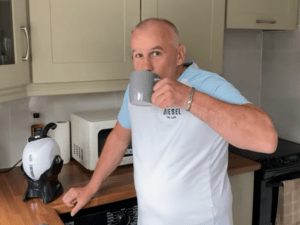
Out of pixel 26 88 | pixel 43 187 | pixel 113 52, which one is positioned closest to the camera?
pixel 43 187

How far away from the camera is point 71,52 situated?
5.18 feet

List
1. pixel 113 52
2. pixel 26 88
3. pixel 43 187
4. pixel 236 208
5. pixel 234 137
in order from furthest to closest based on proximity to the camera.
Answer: pixel 236 208 < pixel 113 52 < pixel 26 88 < pixel 43 187 < pixel 234 137

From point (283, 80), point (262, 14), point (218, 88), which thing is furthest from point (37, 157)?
point (283, 80)

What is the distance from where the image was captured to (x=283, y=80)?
248 cm

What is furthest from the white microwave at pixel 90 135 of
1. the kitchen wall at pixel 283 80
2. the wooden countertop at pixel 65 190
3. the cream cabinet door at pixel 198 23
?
the kitchen wall at pixel 283 80

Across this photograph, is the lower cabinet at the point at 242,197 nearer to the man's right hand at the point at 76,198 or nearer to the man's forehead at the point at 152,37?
the man's right hand at the point at 76,198

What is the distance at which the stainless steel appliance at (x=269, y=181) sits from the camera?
6.32 feet

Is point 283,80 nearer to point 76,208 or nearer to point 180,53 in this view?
point 180,53

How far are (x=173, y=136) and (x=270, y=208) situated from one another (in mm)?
988

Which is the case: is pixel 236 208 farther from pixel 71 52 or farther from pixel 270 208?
pixel 71 52

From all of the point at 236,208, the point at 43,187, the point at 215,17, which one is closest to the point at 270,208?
the point at 236,208

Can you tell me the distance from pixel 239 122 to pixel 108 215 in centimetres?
81

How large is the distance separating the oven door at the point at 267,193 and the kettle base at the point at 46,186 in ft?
3.54

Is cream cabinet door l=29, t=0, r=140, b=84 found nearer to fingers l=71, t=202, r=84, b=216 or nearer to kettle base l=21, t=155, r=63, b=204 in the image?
kettle base l=21, t=155, r=63, b=204
